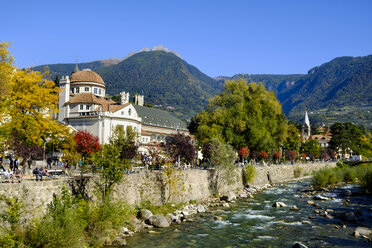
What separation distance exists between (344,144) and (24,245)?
118095 millimetres

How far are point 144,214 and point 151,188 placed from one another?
428 cm

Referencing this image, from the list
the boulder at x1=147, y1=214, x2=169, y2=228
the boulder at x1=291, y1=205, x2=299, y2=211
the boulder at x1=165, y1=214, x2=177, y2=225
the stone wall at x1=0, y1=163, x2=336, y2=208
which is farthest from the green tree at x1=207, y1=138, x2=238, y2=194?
the boulder at x1=147, y1=214, x2=169, y2=228

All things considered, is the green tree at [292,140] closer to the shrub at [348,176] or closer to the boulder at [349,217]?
the shrub at [348,176]

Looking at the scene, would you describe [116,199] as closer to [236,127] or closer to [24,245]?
[24,245]

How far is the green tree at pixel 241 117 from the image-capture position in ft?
182

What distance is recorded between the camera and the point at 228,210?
3484 centimetres

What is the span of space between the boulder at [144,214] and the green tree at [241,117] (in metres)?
25.9

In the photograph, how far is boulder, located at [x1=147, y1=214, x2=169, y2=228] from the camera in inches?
1056

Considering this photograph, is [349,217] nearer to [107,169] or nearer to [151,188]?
[151,188]

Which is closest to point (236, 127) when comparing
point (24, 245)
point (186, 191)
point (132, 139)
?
point (186, 191)

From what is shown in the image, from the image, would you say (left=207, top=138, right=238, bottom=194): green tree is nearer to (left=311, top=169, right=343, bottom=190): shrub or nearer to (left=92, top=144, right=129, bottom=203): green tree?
(left=311, top=169, right=343, bottom=190): shrub

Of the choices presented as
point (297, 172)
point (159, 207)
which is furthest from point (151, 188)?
point (297, 172)

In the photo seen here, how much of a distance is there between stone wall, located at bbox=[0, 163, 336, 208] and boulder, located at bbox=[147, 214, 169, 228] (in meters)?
2.89

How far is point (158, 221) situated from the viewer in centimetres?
2700
